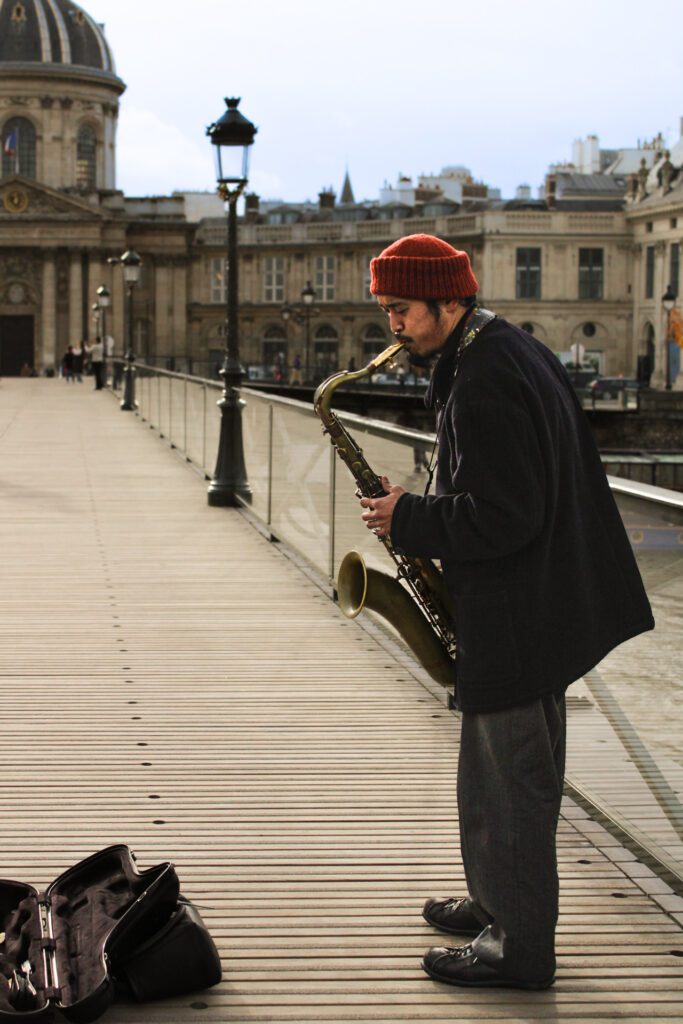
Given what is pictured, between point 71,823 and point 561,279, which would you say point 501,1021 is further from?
point 561,279

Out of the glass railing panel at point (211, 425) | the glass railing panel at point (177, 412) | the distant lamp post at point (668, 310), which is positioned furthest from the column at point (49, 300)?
the glass railing panel at point (211, 425)

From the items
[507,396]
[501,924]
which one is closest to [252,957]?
[501,924]

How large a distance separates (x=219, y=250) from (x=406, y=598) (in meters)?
88.6

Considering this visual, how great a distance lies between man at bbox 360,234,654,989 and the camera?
379 centimetres

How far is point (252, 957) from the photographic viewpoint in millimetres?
4250

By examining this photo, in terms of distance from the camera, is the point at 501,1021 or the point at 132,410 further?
the point at 132,410

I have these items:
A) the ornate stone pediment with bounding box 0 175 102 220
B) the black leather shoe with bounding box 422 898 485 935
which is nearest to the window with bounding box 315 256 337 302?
the ornate stone pediment with bounding box 0 175 102 220

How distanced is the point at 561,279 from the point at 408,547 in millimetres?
78126

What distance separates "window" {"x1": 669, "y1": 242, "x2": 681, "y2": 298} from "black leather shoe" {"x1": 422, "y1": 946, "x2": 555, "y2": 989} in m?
72.5

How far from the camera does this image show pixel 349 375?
16.2ft

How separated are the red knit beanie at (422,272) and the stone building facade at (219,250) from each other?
7362 cm

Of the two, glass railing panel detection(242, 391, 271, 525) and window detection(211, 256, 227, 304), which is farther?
window detection(211, 256, 227, 304)

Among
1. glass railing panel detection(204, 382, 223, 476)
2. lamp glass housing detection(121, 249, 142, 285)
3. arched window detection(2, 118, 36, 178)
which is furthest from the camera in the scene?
arched window detection(2, 118, 36, 178)

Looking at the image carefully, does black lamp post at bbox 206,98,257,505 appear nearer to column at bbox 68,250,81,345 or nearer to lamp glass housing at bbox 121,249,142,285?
lamp glass housing at bbox 121,249,142,285
